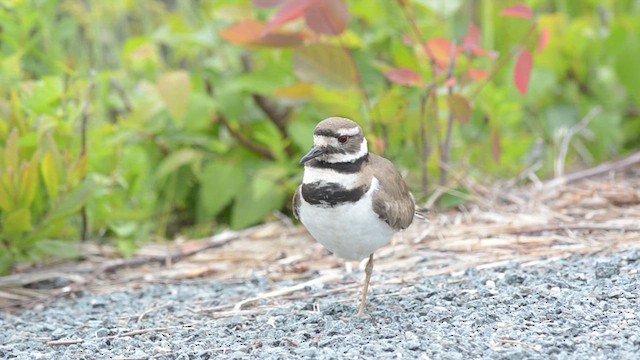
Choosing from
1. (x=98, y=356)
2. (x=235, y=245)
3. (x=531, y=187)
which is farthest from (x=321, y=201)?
(x=531, y=187)

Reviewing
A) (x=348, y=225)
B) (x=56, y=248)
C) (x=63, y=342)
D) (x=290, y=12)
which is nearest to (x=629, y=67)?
(x=290, y=12)

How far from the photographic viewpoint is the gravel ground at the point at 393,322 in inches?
115

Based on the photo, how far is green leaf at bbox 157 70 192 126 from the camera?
16.0 ft

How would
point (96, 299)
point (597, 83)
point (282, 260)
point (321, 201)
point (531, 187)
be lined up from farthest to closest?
point (597, 83), point (531, 187), point (282, 260), point (96, 299), point (321, 201)

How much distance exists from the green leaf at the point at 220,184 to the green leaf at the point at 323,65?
102 cm

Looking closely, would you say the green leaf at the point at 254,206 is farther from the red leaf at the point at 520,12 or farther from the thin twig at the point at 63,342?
the thin twig at the point at 63,342

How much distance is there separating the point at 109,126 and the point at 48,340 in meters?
1.58

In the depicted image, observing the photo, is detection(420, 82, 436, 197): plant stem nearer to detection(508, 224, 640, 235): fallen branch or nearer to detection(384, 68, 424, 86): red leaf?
detection(384, 68, 424, 86): red leaf

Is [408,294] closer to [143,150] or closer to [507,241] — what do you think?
[507,241]

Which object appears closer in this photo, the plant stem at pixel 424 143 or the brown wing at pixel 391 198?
the brown wing at pixel 391 198

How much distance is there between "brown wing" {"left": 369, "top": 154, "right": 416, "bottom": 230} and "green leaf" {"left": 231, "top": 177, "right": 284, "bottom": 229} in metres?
1.58

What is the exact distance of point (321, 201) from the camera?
333 cm

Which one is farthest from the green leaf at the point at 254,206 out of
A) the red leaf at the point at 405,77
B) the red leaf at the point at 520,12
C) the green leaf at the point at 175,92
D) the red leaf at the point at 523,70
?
the red leaf at the point at 520,12

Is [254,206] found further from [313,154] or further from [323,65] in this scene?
[313,154]
